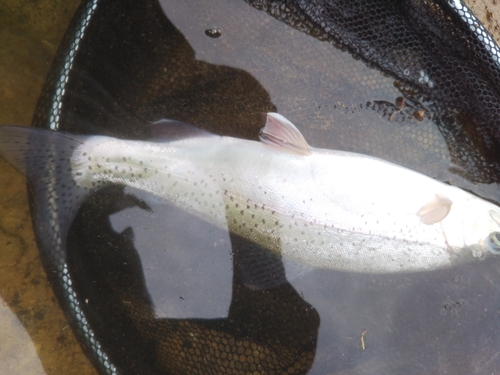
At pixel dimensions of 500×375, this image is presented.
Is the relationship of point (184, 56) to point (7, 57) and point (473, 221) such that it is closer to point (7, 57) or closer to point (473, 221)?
point (7, 57)

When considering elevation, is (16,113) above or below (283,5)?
below

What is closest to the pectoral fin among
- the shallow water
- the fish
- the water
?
the fish

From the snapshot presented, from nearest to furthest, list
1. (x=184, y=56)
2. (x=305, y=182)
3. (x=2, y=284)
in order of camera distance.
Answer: (x=305, y=182), (x=184, y=56), (x=2, y=284)

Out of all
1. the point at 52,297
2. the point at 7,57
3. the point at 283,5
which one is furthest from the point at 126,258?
the point at 283,5

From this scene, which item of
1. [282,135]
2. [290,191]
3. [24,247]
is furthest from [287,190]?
[24,247]

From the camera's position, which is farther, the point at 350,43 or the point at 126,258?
the point at 126,258
